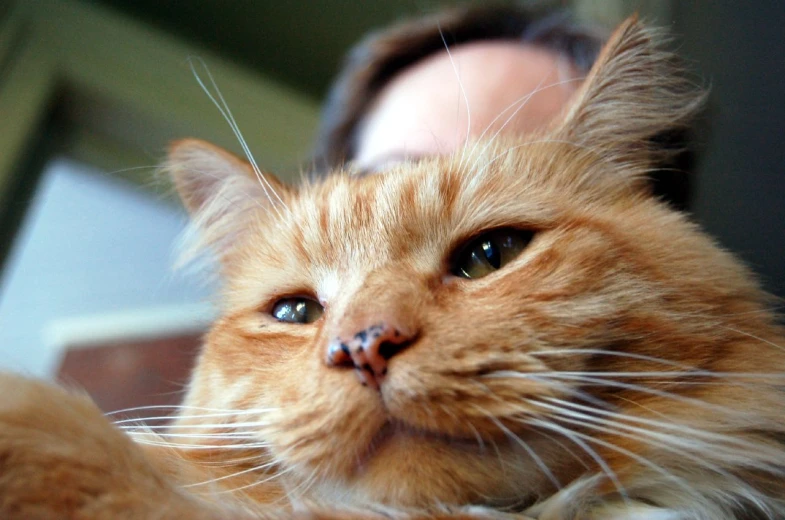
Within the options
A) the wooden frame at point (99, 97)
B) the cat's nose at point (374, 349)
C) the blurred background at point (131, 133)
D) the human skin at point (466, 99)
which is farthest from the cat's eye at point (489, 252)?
the wooden frame at point (99, 97)

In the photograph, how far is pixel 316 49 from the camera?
3.35 metres

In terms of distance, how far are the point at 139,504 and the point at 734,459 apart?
0.74 m

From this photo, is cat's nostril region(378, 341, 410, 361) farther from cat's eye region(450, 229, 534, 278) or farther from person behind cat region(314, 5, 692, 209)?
person behind cat region(314, 5, 692, 209)

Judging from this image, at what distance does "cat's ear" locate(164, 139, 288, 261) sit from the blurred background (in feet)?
2.02

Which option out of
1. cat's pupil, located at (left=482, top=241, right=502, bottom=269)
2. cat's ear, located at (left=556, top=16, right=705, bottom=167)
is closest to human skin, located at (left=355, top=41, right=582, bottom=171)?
cat's ear, located at (left=556, top=16, right=705, bottom=167)

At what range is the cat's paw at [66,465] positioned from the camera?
56 cm

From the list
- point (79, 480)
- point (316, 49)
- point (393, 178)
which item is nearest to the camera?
point (79, 480)

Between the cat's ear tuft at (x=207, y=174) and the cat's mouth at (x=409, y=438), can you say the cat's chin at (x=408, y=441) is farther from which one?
the cat's ear tuft at (x=207, y=174)

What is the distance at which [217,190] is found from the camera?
1.39 m

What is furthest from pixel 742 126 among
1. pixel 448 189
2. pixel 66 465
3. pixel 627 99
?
pixel 66 465

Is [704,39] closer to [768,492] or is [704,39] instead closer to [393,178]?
[393,178]

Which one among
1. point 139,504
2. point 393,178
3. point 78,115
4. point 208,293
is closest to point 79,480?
point 139,504

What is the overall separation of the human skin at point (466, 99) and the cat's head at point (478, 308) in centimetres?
22

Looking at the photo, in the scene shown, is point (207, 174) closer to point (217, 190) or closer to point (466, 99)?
point (217, 190)
